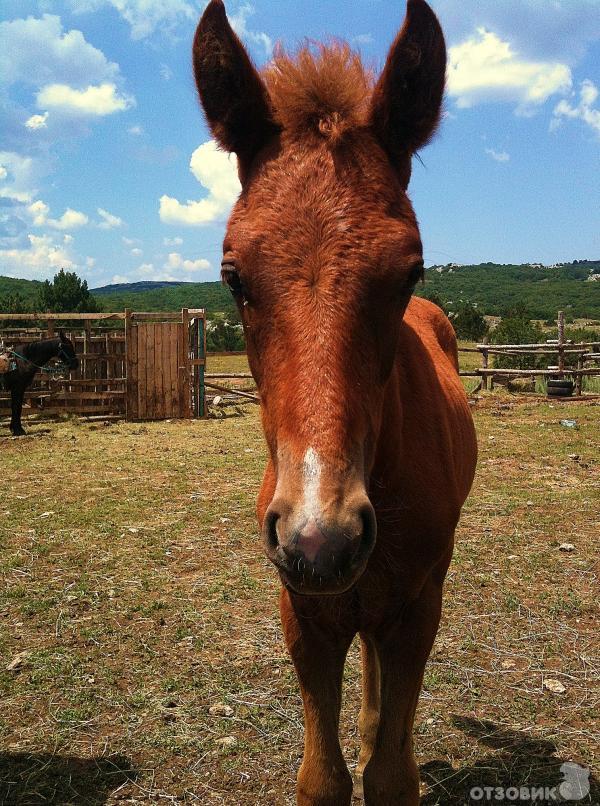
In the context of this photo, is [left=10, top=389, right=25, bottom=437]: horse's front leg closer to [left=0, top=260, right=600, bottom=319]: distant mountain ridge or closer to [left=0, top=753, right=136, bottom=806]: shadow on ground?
[left=0, top=753, right=136, bottom=806]: shadow on ground

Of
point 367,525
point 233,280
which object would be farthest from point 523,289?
point 367,525

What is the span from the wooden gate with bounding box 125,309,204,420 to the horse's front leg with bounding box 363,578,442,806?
1321cm

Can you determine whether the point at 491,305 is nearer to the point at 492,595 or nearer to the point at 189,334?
the point at 189,334

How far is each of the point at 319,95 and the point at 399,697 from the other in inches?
85.2

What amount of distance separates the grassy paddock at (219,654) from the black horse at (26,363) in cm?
576

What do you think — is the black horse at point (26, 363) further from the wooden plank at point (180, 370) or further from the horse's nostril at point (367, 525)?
the horse's nostril at point (367, 525)

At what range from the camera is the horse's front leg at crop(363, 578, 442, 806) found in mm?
2330

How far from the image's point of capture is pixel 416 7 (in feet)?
6.47

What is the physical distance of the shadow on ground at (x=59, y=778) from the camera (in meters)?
2.88

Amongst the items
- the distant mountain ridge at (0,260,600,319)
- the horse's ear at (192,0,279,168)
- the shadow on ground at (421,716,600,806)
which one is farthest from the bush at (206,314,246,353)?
the horse's ear at (192,0,279,168)

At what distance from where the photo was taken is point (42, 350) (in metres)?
13.8

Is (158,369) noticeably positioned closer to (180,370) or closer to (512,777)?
(180,370)

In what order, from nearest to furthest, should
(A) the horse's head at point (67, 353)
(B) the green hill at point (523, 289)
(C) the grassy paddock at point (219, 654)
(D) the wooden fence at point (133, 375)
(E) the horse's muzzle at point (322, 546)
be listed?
1. (E) the horse's muzzle at point (322, 546)
2. (C) the grassy paddock at point (219, 654)
3. (A) the horse's head at point (67, 353)
4. (D) the wooden fence at point (133, 375)
5. (B) the green hill at point (523, 289)

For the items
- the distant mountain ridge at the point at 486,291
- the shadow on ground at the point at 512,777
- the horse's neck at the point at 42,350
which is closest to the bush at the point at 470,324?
the distant mountain ridge at the point at 486,291
